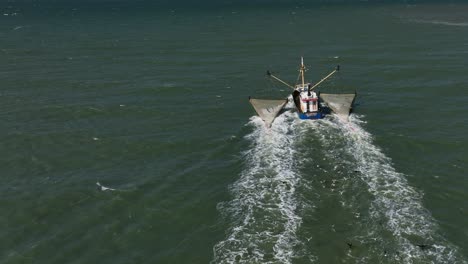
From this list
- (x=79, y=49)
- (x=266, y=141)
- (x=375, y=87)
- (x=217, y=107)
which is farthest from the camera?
(x=79, y=49)

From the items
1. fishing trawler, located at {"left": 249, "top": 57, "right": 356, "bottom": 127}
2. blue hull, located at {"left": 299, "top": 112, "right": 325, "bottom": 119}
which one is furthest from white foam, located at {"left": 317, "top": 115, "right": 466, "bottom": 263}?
fishing trawler, located at {"left": 249, "top": 57, "right": 356, "bottom": 127}

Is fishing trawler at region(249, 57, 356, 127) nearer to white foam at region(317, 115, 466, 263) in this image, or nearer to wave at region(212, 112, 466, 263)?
wave at region(212, 112, 466, 263)

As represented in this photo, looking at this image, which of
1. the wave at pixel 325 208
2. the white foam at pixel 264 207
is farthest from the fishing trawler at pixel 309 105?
the wave at pixel 325 208

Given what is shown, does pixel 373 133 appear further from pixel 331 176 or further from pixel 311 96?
pixel 331 176

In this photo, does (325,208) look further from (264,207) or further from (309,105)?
(309,105)

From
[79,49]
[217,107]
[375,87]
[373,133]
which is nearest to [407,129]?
[373,133]

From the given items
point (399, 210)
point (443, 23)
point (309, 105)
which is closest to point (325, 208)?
point (399, 210)
